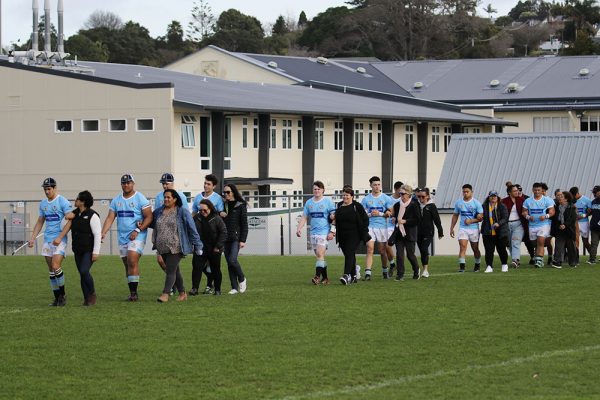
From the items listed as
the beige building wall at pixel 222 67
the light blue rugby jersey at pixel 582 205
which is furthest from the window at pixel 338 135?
the light blue rugby jersey at pixel 582 205

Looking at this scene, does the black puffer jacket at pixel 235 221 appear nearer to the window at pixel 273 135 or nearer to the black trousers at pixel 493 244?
the black trousers at pixel 493 244

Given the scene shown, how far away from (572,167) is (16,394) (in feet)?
119

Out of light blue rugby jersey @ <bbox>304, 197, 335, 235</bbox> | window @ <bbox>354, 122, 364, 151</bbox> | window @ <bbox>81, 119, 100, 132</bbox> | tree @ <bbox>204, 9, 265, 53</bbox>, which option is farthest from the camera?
tree @ <bbox>204, 9, 265, 53</bbox>

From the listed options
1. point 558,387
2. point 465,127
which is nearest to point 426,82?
point 465,127

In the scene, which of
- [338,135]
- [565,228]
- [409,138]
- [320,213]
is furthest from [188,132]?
[320,213]

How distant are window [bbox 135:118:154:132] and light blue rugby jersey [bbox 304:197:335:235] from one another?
1224 inches

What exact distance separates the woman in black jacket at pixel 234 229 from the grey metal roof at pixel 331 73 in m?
60.1

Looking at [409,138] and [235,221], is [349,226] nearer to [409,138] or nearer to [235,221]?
[235,221]

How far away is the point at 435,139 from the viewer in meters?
72.1

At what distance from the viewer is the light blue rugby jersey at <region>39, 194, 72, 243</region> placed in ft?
66.1

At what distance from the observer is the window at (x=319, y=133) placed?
6406 centimetres

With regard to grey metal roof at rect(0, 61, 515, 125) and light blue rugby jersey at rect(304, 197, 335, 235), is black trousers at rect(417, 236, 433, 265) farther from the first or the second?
grey metal roof at rect(0, 61, 515, 125)

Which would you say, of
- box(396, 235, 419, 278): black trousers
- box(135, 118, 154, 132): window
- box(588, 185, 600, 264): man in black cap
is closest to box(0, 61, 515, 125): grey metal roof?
box(135, 118, 154, 132): window

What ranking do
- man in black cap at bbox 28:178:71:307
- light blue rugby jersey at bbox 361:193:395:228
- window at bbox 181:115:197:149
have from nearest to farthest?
man in black cap at bbox 28:178:71:307 → light blue rugby jersey at bbox 361:193:395:228 → window at bbox 181:115:197:149
